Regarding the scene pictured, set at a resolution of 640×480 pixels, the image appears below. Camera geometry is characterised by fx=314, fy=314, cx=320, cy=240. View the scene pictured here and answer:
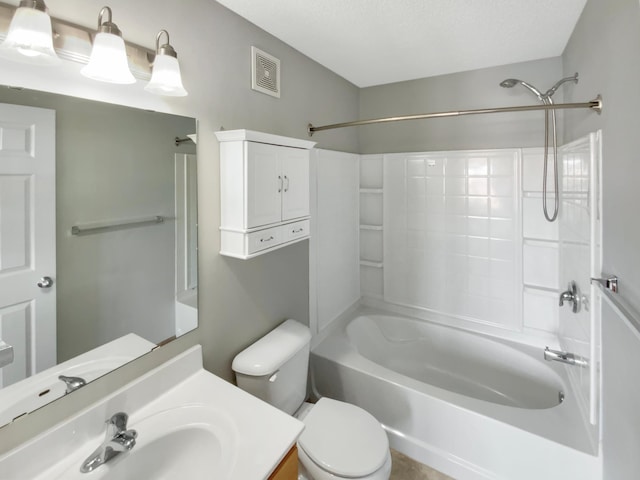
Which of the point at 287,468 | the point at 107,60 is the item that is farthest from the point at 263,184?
the point at 287,468

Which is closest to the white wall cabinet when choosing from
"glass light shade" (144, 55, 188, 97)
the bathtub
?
"glass light shade" (144, 55, 188, 97)

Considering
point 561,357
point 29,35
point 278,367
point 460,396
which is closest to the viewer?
point 29,35

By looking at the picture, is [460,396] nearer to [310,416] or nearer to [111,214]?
[310,416]

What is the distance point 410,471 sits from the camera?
185 centimetres

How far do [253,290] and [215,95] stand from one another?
3.35 ft

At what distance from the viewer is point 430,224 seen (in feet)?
8.66

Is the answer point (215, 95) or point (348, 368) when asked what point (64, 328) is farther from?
point (348, 368)

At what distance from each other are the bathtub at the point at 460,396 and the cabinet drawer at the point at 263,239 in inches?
40.9

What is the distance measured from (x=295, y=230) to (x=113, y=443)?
1154mm

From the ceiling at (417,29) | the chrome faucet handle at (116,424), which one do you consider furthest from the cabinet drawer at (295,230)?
the ceiling at (417,29)

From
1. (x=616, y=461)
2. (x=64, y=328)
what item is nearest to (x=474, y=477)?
(x=616, y=461)

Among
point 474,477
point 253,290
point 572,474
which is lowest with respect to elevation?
point 474,477

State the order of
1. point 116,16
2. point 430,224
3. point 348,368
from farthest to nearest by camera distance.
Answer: point 430,224, point 348,368, point 116,16

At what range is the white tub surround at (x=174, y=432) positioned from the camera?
94cm
